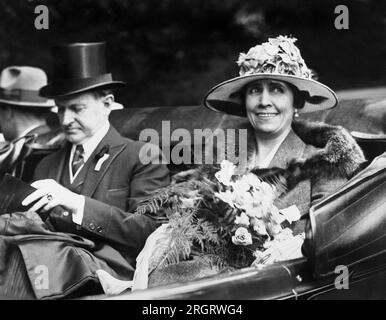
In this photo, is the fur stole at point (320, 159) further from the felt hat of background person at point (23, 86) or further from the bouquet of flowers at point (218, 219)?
the felt hat of background person at point (23, 86)

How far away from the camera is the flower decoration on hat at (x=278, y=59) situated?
20.4 ft

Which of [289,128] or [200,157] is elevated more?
[289,128]

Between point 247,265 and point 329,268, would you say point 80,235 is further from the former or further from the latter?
point 329,268

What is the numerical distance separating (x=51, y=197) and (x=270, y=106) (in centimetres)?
175

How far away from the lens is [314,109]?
6258 millimetres

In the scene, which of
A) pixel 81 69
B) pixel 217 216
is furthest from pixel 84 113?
Answer: pixel 217 216

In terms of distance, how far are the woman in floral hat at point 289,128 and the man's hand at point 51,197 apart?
1.30 m

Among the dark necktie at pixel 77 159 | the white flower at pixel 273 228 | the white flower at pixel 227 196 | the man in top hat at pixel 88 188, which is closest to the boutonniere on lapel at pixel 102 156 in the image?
the man in top hat at pixel 88 188

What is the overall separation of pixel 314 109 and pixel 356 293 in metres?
1.33

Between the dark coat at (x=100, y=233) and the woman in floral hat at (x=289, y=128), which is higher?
the woman in floral hat at (x=289, y=128)

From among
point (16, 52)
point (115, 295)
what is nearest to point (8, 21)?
point (16, 52)

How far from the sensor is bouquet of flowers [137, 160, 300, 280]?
242 inches

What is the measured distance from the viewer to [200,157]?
250 inches

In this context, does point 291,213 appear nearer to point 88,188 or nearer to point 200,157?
point 200,157
